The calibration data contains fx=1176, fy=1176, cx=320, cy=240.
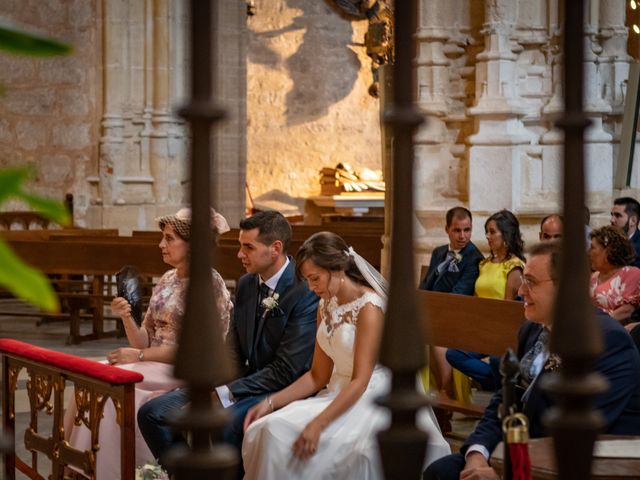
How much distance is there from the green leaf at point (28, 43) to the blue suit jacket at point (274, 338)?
369 cm

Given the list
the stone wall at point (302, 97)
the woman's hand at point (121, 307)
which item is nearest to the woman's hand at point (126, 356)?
the woman's hand at point (121, 307)

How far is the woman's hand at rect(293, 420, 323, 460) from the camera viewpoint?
3980 mm

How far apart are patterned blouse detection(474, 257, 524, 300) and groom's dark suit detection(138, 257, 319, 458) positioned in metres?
1.86

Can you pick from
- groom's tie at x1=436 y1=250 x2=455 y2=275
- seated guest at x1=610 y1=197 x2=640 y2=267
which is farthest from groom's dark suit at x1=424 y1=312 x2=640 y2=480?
seated guest at x1=610 y1=197 x2=640 y2=267

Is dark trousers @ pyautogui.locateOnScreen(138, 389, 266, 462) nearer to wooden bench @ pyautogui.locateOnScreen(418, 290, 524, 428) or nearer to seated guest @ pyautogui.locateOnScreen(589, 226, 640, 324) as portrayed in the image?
wooden bench @ pyautogui.locateOnScreen(418, 290, 524, 428)

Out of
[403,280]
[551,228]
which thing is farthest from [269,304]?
[403,280]

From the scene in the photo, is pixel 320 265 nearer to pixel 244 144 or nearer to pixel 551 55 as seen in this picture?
pixel 551 55

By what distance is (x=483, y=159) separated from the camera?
8266 millimetres

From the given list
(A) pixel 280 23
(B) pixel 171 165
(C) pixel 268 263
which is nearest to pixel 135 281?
(C) pixel 268 263

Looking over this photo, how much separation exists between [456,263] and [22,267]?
5.88 meters

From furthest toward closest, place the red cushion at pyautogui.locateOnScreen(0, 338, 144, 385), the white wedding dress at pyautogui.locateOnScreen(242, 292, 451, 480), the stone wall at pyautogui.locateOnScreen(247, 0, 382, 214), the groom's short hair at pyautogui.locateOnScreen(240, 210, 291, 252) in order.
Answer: the stone wall at pyautogui.locateOnScreen(247, 0, 382, 214), the groom's short hair at pyautogui.locateOnScreen(240, 210, 291, 252), the white wedding dress at pyautogui.locateOnScreen(242, 292, 451, 480), the red cushion at pyautogui.locateOnScreen(0, 338, 144, 385)

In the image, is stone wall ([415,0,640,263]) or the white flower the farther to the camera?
stone wall ([415,0,640,263])

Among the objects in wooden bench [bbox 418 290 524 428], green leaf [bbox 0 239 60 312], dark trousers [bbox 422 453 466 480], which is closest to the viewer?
green leaf [bbox 0 239 60 312]

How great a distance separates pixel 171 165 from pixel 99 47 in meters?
1.60
